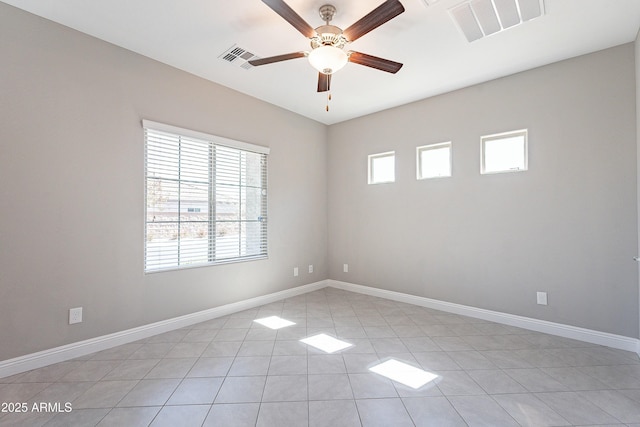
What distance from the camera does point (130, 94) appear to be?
2889 mm

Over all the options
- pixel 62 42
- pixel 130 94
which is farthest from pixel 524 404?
pixel 62 42

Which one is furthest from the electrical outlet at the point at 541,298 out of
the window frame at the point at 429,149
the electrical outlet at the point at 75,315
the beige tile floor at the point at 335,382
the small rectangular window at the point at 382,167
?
the electrical outlet at the point at 75,315

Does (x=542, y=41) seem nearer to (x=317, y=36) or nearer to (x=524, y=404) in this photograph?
(x=317, y=36)

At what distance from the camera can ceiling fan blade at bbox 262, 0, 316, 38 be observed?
5.79 ft

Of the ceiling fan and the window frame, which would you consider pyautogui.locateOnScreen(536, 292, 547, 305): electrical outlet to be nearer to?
the window frame

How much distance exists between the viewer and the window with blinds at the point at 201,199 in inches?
122

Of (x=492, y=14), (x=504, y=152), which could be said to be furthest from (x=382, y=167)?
(x=492, y=14)

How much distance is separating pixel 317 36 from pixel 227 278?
9.45 ft

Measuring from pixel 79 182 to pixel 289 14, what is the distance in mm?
2314

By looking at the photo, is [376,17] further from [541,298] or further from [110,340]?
[110,340]

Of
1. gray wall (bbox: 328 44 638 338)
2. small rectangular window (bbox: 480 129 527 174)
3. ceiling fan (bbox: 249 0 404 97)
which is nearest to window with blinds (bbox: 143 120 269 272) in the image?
ceiling fan (bbox: 249 0 404 97)

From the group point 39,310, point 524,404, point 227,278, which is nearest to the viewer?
point 524,404

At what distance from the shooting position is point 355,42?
2717mm

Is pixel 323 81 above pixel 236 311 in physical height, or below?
above
